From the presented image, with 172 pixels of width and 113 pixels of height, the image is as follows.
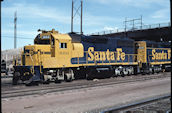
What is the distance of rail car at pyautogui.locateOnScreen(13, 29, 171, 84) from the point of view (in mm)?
14930

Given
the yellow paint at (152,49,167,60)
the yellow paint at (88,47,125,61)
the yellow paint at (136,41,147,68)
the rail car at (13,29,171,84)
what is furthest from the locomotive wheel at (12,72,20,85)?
the yellow paint at (152,49,167,60)

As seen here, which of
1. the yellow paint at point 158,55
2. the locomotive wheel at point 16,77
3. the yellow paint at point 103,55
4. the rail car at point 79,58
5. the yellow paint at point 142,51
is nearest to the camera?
the locomotive wheel at point 16,77

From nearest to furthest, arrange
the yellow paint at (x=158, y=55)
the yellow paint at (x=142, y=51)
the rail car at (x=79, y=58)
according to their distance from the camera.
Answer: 1. the rail car at (x=79, y=58)
2. the yellow paint at (x=142, y=51)
3. the yellow paint at (x=158, y=55)

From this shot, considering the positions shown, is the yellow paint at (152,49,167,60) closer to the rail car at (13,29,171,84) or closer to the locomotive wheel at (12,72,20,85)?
the rail car at (13,29,171,84)

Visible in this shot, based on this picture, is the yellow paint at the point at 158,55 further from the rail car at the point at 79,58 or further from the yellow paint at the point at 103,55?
the yellow paint at the point at 103,55

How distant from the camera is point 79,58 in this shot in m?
17.5

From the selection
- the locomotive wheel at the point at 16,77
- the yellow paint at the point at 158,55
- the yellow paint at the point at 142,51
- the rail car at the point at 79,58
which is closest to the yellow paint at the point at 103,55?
the rail car at the point at 79,58

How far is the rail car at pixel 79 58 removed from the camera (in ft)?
49.0

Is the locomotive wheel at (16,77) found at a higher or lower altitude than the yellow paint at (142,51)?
lower

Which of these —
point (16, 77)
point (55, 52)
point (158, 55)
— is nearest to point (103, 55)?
point (55, 52)

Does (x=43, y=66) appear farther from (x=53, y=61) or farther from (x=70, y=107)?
(x=70, y=107)

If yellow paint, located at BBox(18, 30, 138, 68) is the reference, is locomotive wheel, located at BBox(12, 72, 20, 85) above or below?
below

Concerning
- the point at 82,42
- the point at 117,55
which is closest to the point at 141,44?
the point at 117,55

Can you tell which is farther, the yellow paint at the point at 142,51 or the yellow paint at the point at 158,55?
the yellow paint at the point at 158,55
